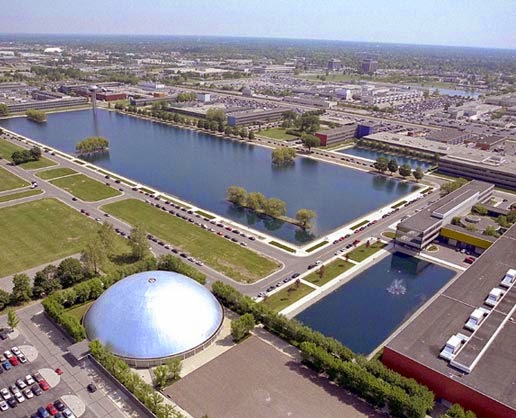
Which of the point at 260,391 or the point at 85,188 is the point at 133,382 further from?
the point at 85,188

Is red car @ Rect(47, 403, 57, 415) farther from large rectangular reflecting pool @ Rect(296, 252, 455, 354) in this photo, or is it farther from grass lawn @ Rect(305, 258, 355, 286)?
grass lawn @ Rect(305, 258, 355, 286)

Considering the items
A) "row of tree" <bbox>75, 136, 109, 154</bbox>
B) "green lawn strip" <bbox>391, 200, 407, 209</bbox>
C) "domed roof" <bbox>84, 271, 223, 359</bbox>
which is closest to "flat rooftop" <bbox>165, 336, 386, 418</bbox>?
"domed roof" <bbox>84, 271, 223, 359</bbox>

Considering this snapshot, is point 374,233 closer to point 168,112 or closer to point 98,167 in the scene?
point 98,167

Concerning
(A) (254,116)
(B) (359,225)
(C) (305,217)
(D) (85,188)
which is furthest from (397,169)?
(D) (85,188)

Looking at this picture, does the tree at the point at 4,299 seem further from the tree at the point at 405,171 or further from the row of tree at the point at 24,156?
the tree at the point at 405,171

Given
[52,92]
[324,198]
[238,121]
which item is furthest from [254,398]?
[52,92]

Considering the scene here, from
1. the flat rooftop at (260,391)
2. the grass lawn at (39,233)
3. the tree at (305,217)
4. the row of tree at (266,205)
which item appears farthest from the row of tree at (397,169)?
the flat rooftop at (260,391)
